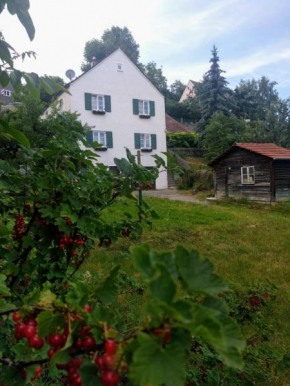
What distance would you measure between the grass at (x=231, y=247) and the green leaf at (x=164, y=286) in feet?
6.39

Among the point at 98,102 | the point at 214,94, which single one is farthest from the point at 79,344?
the point at 214,94

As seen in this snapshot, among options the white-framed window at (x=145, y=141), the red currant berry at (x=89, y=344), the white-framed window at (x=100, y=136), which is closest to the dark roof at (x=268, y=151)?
the white-framed window at (x=145, y=141)

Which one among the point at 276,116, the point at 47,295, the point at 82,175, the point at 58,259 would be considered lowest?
the point at 58,259

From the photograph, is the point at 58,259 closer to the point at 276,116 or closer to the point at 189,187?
the point at 189,187

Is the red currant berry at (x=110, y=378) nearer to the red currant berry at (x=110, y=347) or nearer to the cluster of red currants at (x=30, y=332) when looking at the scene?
the red currant berry at (x=110, y=347)

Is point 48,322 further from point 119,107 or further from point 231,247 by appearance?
point 119,107

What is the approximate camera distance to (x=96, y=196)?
75.6 inches

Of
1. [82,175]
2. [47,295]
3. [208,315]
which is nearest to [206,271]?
[208,315]

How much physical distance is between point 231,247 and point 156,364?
275 inches

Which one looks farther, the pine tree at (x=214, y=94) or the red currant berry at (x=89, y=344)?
the pine tree at (x=214, y=94)

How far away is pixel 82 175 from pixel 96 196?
18 centimetres

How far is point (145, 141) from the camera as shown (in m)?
21.4

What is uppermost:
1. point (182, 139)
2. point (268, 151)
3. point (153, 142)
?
point (182, 139)

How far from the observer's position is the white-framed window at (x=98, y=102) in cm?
1972
